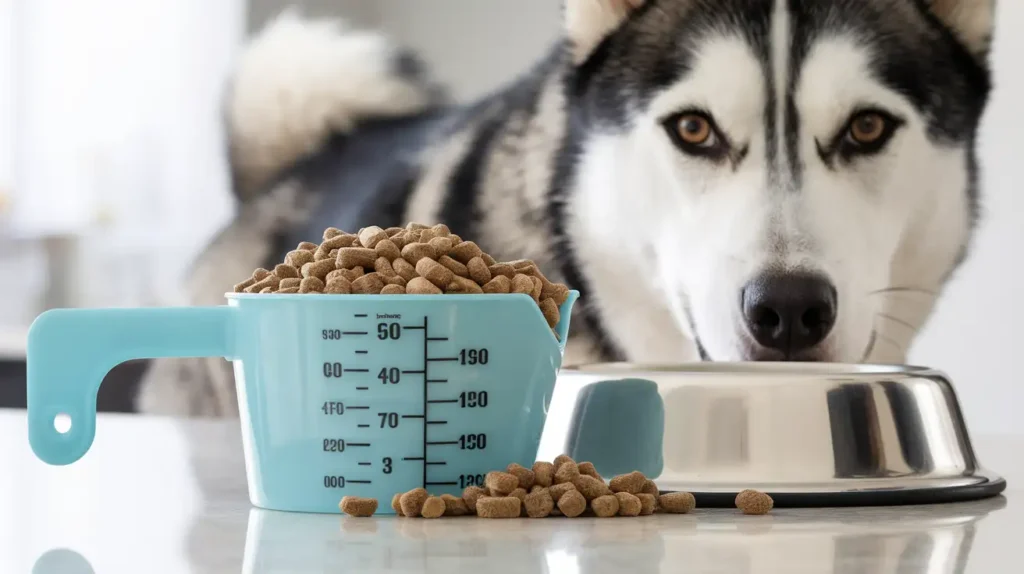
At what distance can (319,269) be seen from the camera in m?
0.54


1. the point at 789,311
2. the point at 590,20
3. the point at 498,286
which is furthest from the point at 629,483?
the point at 590,20

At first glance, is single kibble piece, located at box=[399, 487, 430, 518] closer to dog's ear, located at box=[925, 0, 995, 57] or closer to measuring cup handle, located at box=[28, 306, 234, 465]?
measuring cup handle, located at box=[28, 306, 234, 465]

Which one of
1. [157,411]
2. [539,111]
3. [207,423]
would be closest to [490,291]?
[207,423]

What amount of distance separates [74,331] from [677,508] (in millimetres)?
285

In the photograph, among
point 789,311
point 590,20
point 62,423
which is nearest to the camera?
point 62,423

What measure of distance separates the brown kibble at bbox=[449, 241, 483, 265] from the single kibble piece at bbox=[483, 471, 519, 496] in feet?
0.35

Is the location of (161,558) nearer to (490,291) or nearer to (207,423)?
(490,291)

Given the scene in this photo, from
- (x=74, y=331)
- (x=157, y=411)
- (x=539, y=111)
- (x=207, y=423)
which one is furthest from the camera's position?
(x=157, y=411)

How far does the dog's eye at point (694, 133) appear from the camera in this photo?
1.54 meters

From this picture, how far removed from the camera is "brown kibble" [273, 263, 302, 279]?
56cm

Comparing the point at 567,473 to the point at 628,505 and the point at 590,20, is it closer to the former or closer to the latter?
the point at 628,505

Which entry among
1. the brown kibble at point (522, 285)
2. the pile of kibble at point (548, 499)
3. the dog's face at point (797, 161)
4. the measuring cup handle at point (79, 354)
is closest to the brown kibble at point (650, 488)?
the pile of kibble at point (548, 499)

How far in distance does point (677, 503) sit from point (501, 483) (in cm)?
8

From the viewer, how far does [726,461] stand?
21.5 inches
